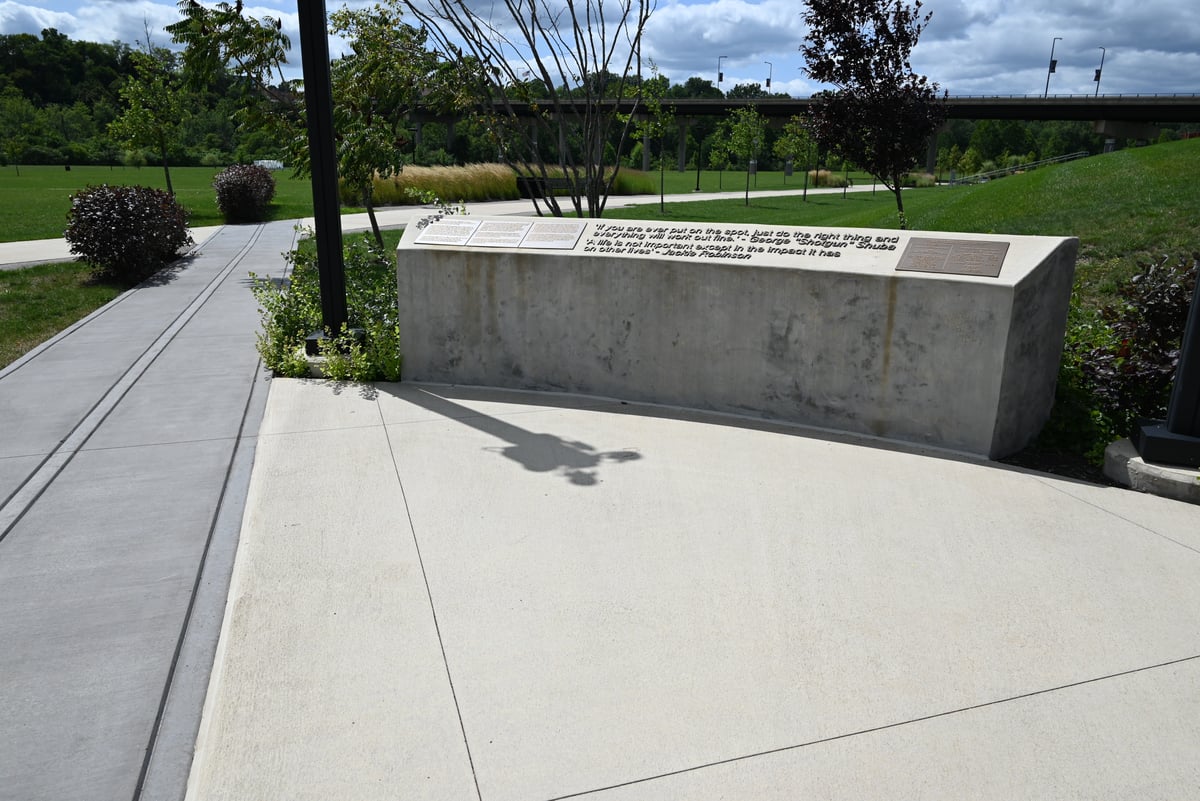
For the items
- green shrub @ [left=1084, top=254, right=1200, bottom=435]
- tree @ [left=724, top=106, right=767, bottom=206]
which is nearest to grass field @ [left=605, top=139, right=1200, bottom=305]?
green shrub @ [left=1084, top=254, right=1200, bottom=435]

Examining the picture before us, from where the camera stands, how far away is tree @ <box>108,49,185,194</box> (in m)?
22.9

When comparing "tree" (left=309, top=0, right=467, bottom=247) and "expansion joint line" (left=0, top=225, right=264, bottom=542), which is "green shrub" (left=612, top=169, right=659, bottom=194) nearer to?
"tree" (left=309, top=0, right=467, bottom=247)

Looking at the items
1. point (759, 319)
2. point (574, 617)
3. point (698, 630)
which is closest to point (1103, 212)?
point (759, 319)

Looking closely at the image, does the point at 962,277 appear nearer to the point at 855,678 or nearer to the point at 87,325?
the point at 855,678

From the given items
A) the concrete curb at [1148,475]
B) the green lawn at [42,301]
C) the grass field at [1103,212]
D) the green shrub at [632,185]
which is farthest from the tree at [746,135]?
the concrete curb at [1148,475]

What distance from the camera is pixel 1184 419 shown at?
5.44m

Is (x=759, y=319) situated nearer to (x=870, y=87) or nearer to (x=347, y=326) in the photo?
(x=347, y=326)

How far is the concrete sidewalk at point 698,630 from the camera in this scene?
2.99m

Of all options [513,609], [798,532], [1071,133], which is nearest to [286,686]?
[513,609]

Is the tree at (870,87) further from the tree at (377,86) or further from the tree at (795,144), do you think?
the tree at (795,144)

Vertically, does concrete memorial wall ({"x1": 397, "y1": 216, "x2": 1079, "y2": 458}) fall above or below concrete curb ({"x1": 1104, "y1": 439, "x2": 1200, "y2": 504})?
above

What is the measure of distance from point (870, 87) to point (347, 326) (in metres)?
9.79

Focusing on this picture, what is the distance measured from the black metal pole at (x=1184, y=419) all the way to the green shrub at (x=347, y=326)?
19.1 feet

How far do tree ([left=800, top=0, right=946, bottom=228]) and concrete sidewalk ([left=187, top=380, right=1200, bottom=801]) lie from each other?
962 cm
